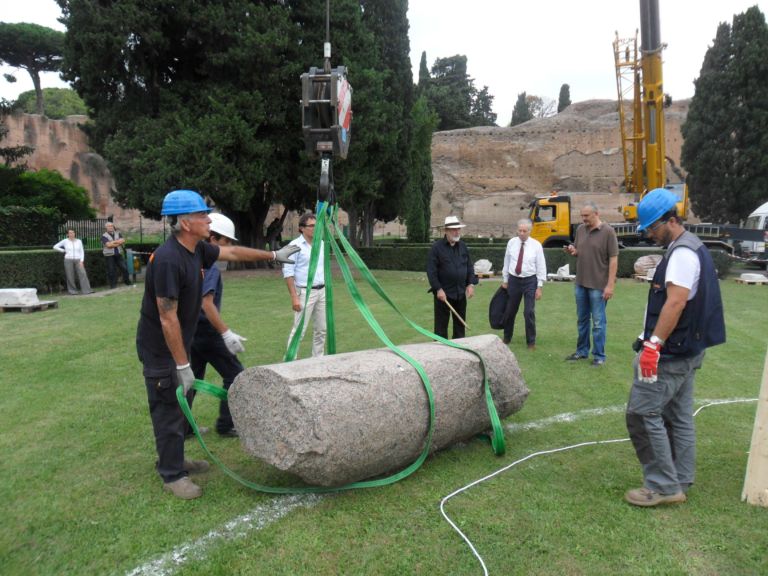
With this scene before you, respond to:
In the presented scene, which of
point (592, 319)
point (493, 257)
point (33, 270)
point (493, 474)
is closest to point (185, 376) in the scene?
point (493, 474)

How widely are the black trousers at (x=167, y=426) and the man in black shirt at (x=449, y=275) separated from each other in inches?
142

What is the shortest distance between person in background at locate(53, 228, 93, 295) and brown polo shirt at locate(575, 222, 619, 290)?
39.3 ft

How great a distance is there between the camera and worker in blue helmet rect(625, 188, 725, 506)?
316cm

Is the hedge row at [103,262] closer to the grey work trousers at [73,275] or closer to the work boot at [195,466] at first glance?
the grey work trousers at [73,275]

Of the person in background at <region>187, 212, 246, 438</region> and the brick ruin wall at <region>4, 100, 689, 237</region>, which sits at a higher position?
the brick ruin wall at <region>4, 100, 689, 237</region>

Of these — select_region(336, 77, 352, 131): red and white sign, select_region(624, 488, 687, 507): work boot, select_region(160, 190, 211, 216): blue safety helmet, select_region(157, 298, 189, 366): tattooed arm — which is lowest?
select_region(624, 488, 687, 507): work boot

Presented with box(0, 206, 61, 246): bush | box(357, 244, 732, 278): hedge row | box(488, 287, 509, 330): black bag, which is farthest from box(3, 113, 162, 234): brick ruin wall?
box(488, 287, 509, 330): black bag

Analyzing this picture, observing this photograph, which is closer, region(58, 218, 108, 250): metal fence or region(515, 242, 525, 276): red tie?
region(515, 242, 525, 276): red tie

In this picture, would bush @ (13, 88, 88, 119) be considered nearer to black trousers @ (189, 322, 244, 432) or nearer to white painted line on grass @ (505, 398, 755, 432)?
black trousers @ (189, 322, 244, 432)

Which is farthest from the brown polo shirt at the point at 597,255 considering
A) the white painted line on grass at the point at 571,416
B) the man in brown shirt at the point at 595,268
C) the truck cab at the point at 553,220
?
the truck cab at the point at 553,220

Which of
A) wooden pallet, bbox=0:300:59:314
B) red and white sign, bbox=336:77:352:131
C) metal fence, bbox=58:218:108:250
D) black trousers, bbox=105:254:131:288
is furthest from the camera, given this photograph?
metal fence, bbox=58:218:108:250

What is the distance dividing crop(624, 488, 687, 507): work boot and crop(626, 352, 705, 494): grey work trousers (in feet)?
0.09

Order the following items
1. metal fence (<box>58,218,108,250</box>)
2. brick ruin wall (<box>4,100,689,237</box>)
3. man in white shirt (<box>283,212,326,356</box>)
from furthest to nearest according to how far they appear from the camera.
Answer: brick ruin wall (<box>4,100,689,237</box>) < metal fence (<box>58,218,108,250</box>) < man in white shirt (<box>283,212,326,356</box>)

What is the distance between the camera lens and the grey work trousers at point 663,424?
3.30m
